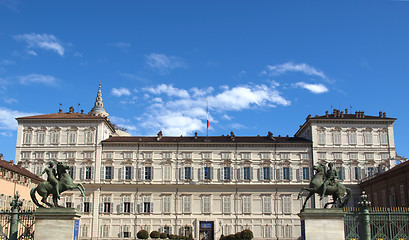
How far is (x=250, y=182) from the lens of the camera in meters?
57.6

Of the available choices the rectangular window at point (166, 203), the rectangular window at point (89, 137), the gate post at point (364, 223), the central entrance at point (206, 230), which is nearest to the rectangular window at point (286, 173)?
the central entrance at point (206, 230)

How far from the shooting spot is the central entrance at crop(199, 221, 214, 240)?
56094mm

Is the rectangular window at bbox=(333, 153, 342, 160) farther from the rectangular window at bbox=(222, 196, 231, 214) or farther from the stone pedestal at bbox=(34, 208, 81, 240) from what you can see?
the stone pedestal at bbox=(34, 208, 81, 240)

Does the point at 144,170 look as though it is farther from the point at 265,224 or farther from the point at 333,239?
the point at 333,239

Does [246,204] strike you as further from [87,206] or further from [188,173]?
[87,206]

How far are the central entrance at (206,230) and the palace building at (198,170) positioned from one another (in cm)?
7

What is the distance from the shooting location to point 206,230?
185ft

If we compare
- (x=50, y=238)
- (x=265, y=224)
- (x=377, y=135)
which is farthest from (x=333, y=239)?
(x=377, y=135)

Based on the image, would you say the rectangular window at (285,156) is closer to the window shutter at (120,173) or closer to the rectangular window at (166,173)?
the rectangular window at (166,173)

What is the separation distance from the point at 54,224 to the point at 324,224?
38.9ft

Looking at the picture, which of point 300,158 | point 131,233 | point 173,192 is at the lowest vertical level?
point 131,233

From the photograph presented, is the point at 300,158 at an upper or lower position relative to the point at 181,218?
upper

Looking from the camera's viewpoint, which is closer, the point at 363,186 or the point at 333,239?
the point at 333,239

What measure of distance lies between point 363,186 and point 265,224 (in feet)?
42.7
